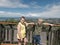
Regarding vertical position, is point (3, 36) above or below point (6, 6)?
below

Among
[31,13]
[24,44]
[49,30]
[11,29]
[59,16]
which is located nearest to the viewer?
[24,44]

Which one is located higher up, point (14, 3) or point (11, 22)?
point (14, 3)

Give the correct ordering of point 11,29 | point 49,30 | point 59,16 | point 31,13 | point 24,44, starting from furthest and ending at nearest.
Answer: point 31,13 < point 59,16 < point 11,29 < point 49,30 < point 24,44

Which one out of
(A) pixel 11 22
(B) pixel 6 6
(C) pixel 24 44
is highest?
(B) pixel 6 6

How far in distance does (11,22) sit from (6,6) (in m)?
3.46

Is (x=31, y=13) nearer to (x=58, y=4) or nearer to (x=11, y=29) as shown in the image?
(x=58, y=4)

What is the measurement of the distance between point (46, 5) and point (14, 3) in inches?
60.7

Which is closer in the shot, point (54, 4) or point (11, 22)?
point (11, 22)

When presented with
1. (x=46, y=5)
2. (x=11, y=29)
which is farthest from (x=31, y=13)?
(x=11, y=29)

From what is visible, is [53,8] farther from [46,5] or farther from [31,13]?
[31,13]

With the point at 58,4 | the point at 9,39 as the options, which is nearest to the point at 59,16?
the point at 58,4

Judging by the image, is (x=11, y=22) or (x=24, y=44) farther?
(x=11, y=22)

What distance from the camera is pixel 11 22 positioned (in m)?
7.73

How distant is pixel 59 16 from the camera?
396 inches
